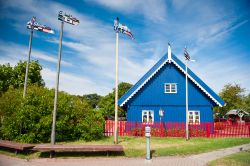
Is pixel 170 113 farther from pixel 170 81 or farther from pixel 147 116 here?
pixel 170 81

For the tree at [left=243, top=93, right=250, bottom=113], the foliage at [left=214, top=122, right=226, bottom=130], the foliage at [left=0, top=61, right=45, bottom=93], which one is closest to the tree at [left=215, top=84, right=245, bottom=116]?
the tree at [left=243, top=93, right=250, bottom=113]

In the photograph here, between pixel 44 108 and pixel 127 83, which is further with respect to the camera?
pixel 127 83

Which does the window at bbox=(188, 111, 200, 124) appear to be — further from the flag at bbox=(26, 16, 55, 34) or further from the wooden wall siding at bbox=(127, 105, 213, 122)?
the flag at bbox=(26, 16, 55, 34)

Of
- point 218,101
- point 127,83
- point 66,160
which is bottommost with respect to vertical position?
point 66,160

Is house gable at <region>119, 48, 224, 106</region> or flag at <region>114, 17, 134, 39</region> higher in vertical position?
flag at <region>114, 17, 134, 39</region>

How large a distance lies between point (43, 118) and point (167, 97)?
12384mm

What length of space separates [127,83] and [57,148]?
67587mm

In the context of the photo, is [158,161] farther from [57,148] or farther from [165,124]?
[165,124]

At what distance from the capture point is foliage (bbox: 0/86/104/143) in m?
15.9

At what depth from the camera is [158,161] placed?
11516 mm

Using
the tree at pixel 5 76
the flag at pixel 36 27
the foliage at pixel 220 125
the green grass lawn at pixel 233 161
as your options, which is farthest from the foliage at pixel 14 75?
the green grass lawn at pixel 233 161

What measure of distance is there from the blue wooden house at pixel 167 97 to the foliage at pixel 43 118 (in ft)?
20.5

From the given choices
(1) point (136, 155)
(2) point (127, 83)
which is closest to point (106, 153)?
(1) point (136, 155)

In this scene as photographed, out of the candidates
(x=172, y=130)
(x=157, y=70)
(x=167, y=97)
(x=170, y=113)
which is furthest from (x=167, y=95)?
(x=172, y=130)
